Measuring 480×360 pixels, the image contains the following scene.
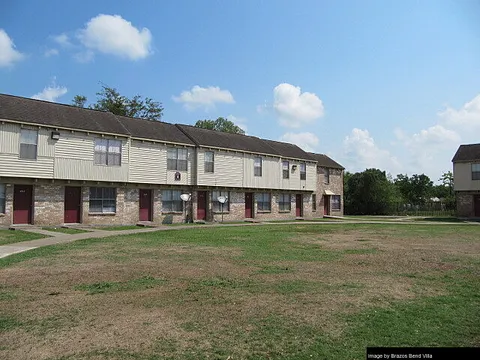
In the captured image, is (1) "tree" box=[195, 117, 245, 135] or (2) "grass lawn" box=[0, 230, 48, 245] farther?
(1) "tree" box=[195, 117, 245, 135]

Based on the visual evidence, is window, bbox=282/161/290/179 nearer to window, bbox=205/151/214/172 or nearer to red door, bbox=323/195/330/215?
red door, bbox=323/195/330/215

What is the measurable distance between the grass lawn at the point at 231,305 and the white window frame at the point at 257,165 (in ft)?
71.2

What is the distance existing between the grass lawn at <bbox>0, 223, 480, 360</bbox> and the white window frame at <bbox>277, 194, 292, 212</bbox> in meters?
24.2

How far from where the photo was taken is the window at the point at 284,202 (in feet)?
118

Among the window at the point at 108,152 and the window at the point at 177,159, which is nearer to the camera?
the window at the point at 108,152

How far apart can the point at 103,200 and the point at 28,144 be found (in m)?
5.27

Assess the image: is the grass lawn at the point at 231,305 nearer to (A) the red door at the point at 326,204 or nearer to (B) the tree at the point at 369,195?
(A) the red door at the point at 326,204

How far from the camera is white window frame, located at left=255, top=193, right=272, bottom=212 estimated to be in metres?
34.1

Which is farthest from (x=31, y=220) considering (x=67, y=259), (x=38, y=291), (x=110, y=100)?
(x=110, y=100)

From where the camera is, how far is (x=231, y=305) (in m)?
6.36

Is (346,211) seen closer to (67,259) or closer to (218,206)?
(218,206)

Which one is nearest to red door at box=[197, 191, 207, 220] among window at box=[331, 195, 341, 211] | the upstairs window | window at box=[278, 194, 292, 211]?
window at box=[278, 194, 292, 211]

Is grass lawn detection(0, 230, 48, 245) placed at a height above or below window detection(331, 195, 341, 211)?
below

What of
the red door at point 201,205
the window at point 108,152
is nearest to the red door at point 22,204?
the window at point 108,152
